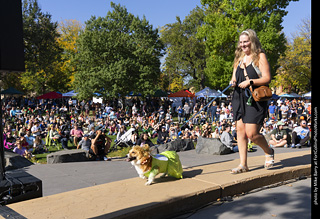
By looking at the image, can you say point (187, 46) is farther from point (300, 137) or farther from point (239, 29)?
point (300, 137)

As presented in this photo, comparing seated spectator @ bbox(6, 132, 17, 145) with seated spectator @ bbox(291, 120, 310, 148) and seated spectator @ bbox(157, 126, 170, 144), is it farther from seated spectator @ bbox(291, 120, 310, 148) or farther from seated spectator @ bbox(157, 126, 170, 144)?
seated spectator @ bbox(291, 120, 310, 148)

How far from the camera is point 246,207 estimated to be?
3.34 meters

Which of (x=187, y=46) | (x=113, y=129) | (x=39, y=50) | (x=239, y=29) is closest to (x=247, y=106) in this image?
(x=113, y=129)

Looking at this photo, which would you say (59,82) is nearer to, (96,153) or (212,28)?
(212,28)

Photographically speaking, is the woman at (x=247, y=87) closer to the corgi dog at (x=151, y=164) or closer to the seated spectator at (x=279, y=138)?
the corgi dog at (x=151, y=164)

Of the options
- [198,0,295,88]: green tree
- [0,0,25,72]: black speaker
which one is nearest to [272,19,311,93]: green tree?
[198,0,295,88]: green tree

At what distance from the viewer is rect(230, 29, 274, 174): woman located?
412 centimetres

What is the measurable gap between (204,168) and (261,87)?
5.38 feet

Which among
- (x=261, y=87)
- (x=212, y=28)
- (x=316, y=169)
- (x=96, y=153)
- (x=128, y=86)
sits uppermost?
(x=212, y=28)

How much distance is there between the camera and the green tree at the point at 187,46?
156 feet

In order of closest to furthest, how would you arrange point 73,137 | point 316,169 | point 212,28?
point 316,169
point 73,137
point 212,28

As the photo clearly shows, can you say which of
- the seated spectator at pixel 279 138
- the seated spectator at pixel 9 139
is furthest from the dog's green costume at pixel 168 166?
the seated spectator at pixel 9 139

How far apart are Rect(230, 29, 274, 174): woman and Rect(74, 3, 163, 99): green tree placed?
27.5m

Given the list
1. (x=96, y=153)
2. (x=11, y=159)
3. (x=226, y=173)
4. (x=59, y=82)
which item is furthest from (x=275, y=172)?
(x=59, y=82)
